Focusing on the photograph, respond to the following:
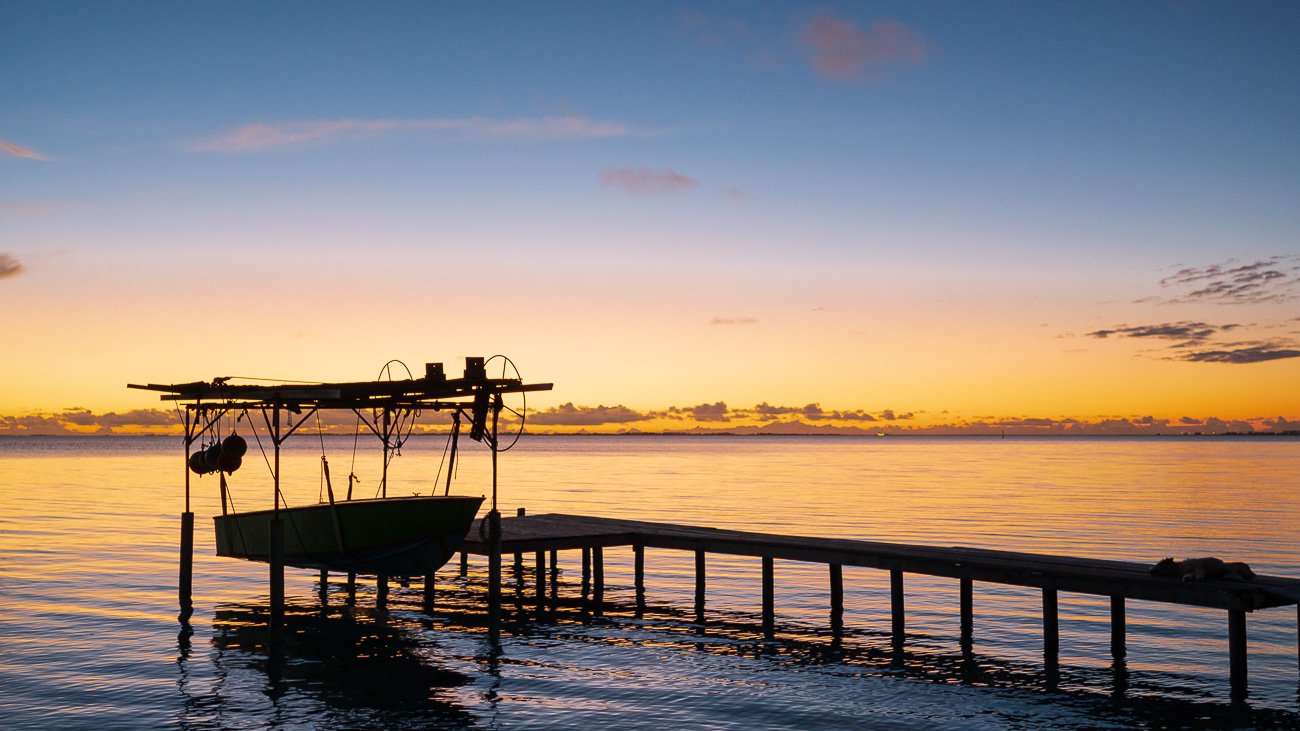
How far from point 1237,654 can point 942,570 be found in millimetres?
4681

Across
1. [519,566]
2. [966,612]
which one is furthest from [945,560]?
[519,566]

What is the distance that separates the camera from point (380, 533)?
70.4ft

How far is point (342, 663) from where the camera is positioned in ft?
62.4

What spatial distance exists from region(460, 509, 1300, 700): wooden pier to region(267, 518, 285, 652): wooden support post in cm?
401

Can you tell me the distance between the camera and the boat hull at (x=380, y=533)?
21422 millimetres

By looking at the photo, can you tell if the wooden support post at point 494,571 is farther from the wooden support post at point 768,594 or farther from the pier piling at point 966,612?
the pier piling at point 966,612

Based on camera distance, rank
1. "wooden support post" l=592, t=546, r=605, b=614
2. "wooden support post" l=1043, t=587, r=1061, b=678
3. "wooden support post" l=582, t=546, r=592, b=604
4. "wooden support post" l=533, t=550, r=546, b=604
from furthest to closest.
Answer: "wooden support post" l=582, t=546, r=592, b=604 → "wooden support post" l=533, t=550, r=546, b=604 → "wooden support post" l=592, t=546, r=605, b=614 → "wooden support post" l=1043, t=587, r=1061, b=678

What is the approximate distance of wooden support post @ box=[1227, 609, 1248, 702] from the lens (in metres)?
16.6

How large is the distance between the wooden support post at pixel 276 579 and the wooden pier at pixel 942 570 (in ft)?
13.2

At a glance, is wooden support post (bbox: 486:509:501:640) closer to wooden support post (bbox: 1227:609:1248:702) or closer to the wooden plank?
the wooden plank

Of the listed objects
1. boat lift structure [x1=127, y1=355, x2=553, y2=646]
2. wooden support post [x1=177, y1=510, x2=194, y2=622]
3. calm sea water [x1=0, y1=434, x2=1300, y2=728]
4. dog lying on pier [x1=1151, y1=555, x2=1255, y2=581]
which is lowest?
calm sea water [x1=0, y1=434, x2=1300, y2=728]

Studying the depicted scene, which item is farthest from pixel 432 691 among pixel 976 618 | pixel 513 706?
pixel 976 618

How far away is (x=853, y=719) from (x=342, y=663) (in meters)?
9.01

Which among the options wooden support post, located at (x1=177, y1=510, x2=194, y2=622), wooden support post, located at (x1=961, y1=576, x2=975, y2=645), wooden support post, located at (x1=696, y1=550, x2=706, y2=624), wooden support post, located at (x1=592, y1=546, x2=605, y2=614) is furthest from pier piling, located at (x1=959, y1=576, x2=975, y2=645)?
wooden support post, located at (x1=177, y1=510, x2=194, y2=622)
